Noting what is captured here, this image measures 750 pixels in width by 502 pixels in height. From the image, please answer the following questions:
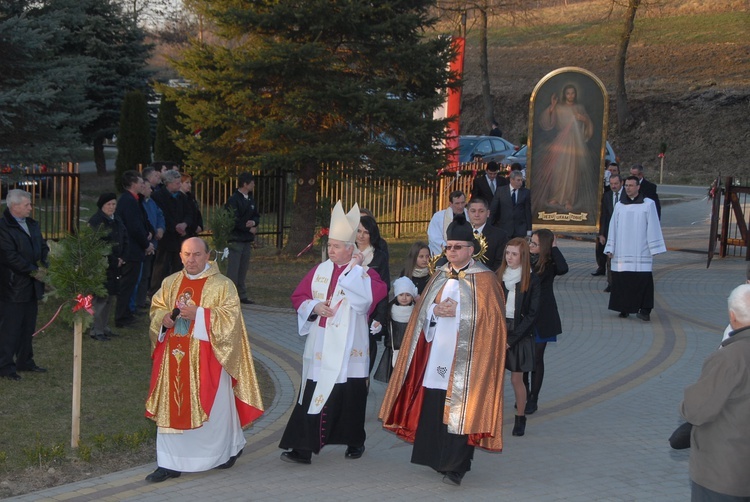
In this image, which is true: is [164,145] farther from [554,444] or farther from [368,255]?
[554,444]

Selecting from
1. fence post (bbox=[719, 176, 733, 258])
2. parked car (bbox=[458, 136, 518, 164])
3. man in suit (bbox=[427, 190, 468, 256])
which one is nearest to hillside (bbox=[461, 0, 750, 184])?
parked car (bbox=[458, 136, 518, 164])

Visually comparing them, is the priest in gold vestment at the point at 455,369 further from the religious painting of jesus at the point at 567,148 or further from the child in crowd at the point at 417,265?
the religious painting of jesus at the point at 567,148

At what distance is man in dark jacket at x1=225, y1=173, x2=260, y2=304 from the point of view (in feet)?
44.8

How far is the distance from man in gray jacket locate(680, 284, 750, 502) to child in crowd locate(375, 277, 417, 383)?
10.5ft

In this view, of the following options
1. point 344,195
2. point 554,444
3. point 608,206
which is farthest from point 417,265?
point 344,195

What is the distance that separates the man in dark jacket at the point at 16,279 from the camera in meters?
8.88

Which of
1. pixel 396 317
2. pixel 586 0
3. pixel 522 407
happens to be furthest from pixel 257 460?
pixel 586 0

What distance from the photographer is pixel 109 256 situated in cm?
1065

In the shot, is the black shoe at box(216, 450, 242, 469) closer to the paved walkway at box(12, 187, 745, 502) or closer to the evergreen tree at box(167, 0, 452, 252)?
the paved walkway at box(12, 187, 745, 502)

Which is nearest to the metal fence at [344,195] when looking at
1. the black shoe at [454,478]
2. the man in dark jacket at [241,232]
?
the man in dark jacket at [241,232]

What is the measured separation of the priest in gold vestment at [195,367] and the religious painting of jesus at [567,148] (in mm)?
12033

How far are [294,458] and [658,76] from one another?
48.8 metres

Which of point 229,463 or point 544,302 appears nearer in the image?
point 229,463

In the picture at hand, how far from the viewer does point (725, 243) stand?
19641mm
